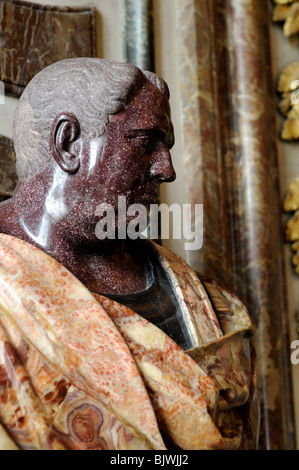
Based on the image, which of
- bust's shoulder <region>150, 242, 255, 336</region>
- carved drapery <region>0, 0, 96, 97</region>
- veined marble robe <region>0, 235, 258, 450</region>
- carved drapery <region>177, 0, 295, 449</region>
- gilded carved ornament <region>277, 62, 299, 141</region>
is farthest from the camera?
gilded carved ornament <region>277, 62, 299, 141</region>

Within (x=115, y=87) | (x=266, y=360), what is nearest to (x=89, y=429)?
(x=115, y=87)

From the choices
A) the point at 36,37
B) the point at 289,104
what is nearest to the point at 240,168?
the point at 289,104

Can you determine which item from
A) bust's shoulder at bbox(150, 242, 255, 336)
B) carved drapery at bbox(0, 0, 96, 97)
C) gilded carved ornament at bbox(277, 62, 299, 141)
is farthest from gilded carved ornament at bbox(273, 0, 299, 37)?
bust's shoulder at bbox(150, 242, 255, 336)

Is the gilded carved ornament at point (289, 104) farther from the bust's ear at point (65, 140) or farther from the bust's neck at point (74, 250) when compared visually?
the bust's ear at point (65, 140)

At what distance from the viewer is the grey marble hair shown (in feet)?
7.13

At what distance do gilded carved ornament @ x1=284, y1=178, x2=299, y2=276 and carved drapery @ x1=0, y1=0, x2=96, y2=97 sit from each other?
1.07 m

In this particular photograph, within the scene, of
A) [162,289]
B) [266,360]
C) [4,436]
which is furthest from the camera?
[266,360]

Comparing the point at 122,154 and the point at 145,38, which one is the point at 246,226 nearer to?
the point at 145,38

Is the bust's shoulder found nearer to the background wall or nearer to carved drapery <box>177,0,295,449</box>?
carved drapery <box>177,0,295,449</box>

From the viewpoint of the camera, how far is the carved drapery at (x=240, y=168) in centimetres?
Answer: 316

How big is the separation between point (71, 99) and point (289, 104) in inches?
60.6

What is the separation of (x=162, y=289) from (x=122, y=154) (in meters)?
0.44

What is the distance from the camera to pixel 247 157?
3311 millimetres

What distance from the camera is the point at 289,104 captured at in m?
3.45
